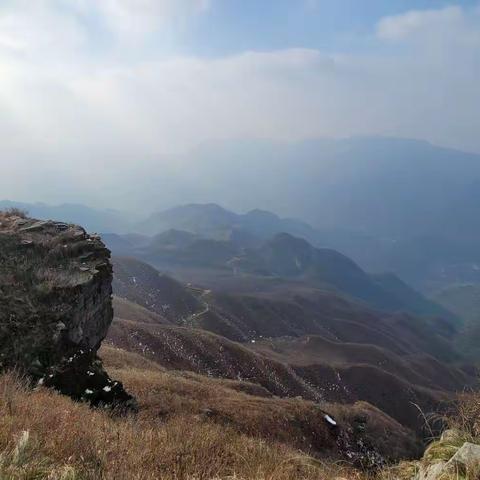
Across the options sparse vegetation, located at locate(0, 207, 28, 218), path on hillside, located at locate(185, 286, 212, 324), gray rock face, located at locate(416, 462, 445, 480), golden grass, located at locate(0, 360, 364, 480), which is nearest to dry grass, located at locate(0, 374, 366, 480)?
golden grass, located at locate(0, 360, 364, 480)

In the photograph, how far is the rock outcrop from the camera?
1409 cm

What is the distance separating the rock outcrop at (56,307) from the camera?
46.2 feet

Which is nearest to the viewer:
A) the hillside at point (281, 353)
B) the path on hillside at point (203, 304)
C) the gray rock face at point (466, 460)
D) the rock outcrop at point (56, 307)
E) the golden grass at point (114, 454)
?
the golden grass at point (114, 454)

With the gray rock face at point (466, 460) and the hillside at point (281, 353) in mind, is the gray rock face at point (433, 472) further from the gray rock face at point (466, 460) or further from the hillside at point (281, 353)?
the hillside at point (281, 353)

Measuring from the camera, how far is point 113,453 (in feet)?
20.8

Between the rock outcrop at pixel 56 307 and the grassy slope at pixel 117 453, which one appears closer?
the grassy slope at pixel 117 453

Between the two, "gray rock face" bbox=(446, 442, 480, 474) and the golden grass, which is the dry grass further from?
"gray rock face" bbox=(446, 442, 480, 474)

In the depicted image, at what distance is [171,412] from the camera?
2061 cm

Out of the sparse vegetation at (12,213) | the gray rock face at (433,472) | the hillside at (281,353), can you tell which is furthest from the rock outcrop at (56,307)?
the hillside at (281,353)

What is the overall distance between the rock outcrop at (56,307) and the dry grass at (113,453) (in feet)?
18.9

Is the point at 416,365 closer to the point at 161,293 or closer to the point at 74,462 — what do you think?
the point at 161,293

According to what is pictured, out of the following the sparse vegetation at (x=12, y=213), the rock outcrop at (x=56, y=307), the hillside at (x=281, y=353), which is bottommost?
the hillside at (x=281, y=353)

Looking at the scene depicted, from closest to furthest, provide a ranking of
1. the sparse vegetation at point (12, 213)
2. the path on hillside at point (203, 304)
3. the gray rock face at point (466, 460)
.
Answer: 1. the gray rock face at point (466, 460)
2. the sparse vegetation at point (12, 213)
3. the path on hillside at point (203, 304)

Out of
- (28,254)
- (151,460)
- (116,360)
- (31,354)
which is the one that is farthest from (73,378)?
(116,360)
